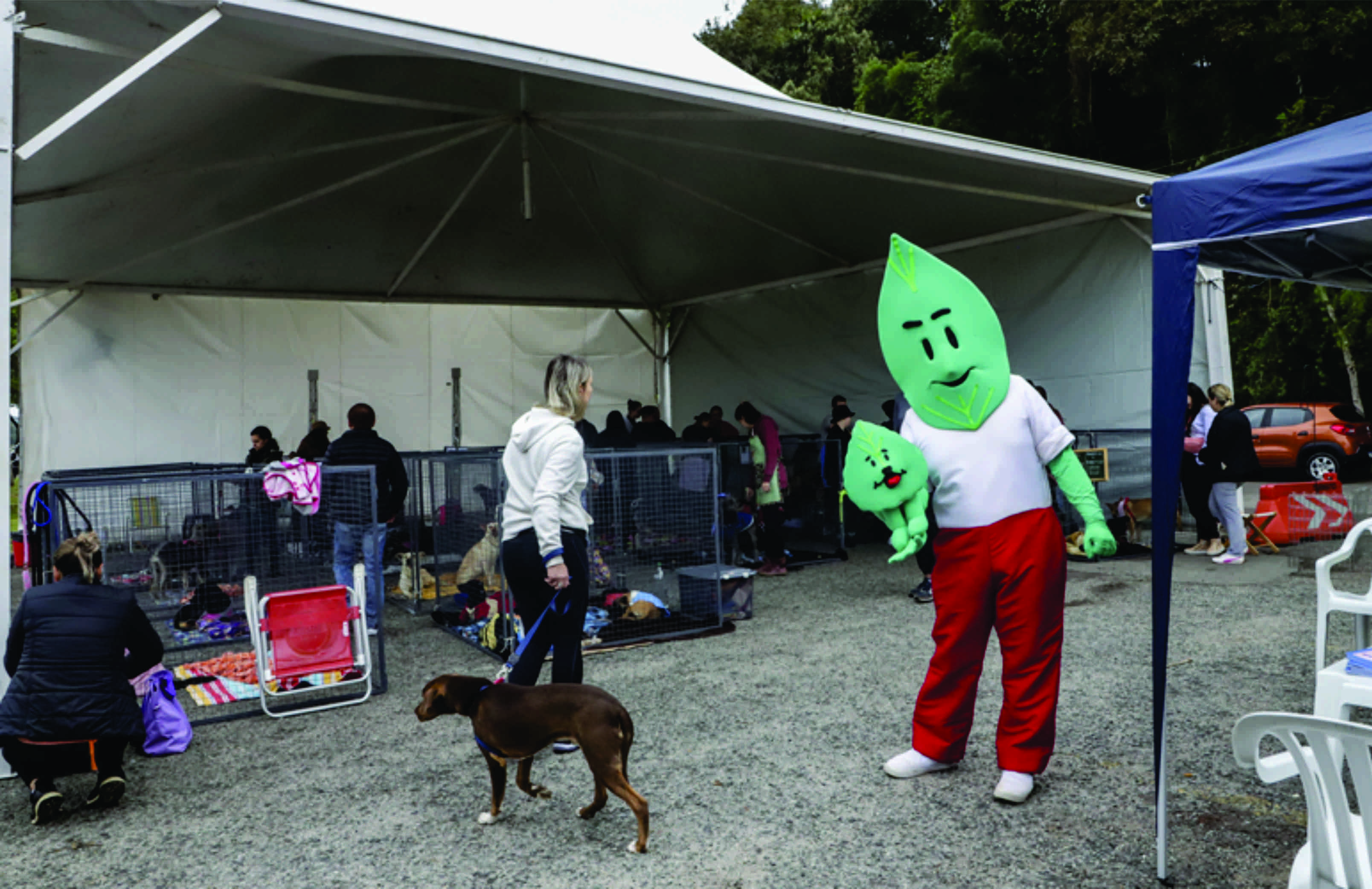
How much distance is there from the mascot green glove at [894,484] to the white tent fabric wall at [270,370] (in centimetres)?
1119

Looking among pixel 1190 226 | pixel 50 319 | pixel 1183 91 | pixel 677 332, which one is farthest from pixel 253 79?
pixel 1183 91

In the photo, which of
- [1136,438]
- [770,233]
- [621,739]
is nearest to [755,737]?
[621,739]

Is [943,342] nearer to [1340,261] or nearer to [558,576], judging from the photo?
[558,576]

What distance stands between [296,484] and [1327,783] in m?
5.07

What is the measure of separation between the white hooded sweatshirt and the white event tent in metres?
2.54

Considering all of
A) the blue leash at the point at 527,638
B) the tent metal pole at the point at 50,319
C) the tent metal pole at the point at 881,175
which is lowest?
the blue leash at the point at 527,638

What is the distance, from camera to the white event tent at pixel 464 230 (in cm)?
631

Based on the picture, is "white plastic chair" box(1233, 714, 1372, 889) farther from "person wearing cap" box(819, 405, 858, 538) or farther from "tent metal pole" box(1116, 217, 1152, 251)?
"tent metal pole" box(1116, 217, 1152, 251)

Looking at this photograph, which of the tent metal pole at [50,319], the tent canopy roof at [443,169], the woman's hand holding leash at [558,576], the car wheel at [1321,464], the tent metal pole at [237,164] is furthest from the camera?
the car wheel at [1321,464]

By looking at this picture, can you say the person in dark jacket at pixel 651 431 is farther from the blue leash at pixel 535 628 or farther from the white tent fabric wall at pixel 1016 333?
the blue leash at pixel 535 628

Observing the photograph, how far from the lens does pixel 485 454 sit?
708 centimetres

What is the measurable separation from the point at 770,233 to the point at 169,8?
7877mm

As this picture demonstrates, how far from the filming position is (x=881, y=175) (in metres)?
8.68

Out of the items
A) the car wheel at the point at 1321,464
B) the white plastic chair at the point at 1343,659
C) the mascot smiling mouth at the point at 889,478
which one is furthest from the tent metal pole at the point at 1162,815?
the car wheel at the point at 1321,464
